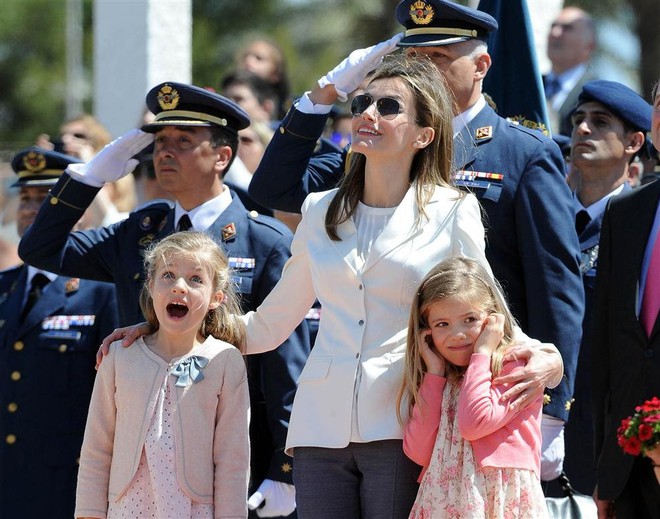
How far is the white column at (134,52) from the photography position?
418 inches

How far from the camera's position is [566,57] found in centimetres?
938

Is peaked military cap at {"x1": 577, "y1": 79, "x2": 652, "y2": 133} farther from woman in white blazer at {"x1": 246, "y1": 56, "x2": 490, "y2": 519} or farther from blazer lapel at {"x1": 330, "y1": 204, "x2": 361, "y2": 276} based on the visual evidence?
blazer lapel at {"x1": 330, "y1": 204, "x2": 361, "y2": 276}

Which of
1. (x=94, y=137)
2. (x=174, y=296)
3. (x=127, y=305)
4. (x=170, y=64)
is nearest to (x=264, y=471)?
(x=127, y=305)

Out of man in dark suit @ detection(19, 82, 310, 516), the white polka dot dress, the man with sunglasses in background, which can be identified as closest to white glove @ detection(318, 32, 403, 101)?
the man with sunglasses in background

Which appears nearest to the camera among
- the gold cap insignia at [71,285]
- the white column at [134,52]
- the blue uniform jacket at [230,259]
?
the blue uniform jacket at [230,259]

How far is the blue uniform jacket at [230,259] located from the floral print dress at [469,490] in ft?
5.52

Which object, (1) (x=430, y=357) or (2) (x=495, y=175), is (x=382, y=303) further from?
(2) (x=495, y=175)

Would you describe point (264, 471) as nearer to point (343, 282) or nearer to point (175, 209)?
point (175, 209)

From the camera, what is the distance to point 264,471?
6195mm

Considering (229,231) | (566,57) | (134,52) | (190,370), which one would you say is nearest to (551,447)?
(190,370)

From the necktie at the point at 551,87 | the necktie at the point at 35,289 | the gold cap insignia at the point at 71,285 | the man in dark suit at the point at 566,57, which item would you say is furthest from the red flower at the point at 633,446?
the necktie at the point at 551,87

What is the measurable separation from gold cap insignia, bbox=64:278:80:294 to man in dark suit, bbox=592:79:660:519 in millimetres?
3019

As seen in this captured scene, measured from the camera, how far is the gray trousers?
14.6ft

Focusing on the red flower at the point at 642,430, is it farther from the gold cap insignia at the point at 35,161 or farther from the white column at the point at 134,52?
the white column at the point at 134,52
